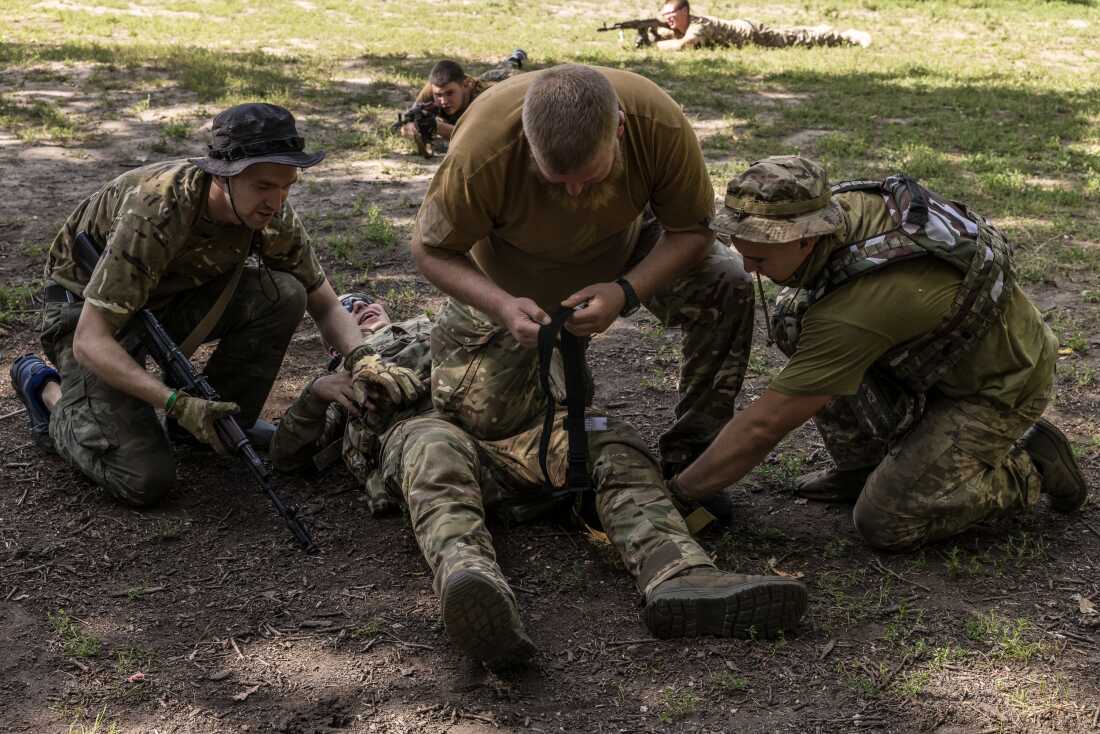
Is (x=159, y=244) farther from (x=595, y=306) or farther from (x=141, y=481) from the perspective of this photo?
(x=595, y=306)

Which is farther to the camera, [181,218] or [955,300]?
[181,218]

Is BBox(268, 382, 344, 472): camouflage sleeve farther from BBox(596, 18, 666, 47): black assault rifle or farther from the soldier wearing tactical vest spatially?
BBox(596, 18, 666, 47): black assault rifle

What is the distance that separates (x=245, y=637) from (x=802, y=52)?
1276cm

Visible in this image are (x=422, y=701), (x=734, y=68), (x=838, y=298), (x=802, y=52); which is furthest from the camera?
(x=802, y=52)

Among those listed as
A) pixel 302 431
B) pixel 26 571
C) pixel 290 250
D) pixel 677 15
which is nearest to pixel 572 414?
pixel 302 431

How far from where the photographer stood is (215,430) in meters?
4.14

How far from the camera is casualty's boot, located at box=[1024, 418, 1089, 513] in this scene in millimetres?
4145

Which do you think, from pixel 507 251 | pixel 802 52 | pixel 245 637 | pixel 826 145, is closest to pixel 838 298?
pixel 507 251

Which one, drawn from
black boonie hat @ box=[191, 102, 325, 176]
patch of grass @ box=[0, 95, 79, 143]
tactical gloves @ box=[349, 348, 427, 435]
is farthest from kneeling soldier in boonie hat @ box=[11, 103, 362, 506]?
patch of grass @ box=[0, 95, 79, 143]

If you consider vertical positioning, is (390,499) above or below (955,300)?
below

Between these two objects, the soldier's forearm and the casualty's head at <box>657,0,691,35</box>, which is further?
the casualty's head at <box>657,0,691,35</box>

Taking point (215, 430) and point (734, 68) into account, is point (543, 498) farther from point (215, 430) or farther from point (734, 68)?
point (734, 68)

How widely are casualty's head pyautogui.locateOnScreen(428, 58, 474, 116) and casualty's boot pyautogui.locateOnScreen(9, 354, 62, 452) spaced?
15.8 ft

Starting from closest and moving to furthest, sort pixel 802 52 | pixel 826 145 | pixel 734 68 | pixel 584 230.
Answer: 1. pixel 584 230
2. pixel 826 145
3. pixel 734 68
4. pixel 802 52
